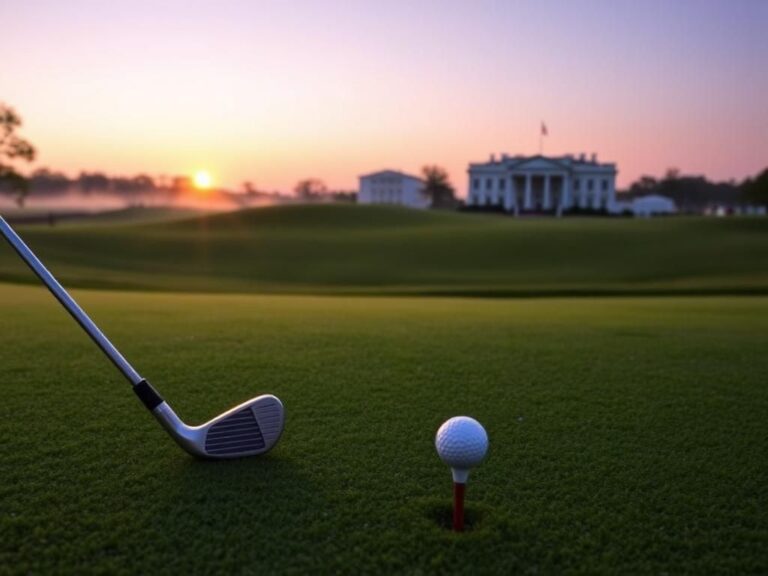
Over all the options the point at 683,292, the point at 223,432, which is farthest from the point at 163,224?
the point at 223,432

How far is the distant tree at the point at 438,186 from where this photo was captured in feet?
456

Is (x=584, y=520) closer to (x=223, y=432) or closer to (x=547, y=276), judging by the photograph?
(x=223, y=432)

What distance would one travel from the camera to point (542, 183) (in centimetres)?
10944

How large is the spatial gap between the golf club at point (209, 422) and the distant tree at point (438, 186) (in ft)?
447

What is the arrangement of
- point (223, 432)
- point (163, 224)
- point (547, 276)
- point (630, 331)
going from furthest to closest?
point (163, 224), point (547, 276), point (630, 331), point (223, 432)

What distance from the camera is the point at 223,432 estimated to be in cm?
323

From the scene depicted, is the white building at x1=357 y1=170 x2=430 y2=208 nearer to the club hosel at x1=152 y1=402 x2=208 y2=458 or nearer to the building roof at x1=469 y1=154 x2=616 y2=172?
the building roof at x1=469 y1=154 x2=616 y2=172

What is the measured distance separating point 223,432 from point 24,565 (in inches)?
42.1

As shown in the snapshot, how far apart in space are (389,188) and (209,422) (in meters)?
142

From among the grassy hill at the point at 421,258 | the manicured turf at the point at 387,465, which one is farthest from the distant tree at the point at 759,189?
the manicured turf at the point at 387,465

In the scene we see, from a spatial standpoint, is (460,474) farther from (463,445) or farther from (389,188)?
(389,188)

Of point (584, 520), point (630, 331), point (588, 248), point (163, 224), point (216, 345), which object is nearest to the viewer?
point (584, 520)

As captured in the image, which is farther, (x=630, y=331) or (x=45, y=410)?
(x=630, y=331)

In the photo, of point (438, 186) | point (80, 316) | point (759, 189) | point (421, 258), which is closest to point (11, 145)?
point (421, 258)
